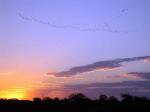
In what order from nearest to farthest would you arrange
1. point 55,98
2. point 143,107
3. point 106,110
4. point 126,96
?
point 106,110 < point 143,107 < point 55,98 < point 126,96

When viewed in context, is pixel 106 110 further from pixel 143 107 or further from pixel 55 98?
pixel 55 98

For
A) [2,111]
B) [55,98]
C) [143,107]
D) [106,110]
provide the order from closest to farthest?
[2,111] < [106,110] < [143,107] < [55,98]

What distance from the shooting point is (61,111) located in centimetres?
5219

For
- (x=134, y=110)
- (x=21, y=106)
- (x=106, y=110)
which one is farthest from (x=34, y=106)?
(x=134, y=110)

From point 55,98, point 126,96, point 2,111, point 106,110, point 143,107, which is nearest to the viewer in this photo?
point 2,111

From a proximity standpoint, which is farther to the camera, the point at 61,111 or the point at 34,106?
the point at 34,106

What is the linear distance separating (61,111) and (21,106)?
650 cm

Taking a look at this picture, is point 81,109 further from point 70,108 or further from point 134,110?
point 134,110

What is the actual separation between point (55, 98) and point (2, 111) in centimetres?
2379

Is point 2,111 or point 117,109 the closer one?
point 2,111

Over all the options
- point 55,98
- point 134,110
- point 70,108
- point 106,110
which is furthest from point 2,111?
point 55,98

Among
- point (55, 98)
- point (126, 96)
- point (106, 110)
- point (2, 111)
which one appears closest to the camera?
point (2, 111)

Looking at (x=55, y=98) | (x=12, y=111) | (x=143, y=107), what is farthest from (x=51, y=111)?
(x=55, y=98)

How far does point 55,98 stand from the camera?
73.1 meters
